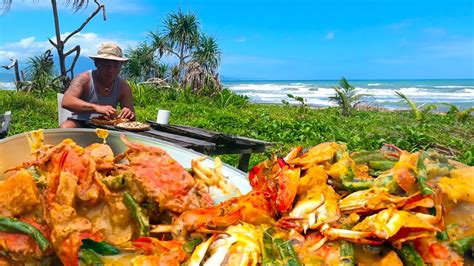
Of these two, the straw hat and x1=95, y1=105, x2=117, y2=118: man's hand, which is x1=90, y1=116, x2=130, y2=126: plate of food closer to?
x1=95, y1=105, x2=117, y2=118: man's hand

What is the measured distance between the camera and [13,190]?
4.25 feet

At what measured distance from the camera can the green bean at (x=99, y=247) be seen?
1.19 metres

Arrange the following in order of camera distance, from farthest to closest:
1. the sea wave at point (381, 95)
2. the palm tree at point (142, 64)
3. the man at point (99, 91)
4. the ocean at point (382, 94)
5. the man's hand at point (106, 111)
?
the sea wave at point (381, 95) → the ocean at point (382, 94) → the palm tree at point (142, 64) → the man at point (99, 91) → the man's hand at point (106, 111)

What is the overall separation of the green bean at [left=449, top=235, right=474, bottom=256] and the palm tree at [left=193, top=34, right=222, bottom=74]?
17.8 meters

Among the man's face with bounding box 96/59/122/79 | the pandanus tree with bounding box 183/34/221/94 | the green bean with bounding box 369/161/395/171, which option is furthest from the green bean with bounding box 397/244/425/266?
the pandanus tree with bounding box 183/34/221/94

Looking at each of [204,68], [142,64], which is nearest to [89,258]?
[204,68]

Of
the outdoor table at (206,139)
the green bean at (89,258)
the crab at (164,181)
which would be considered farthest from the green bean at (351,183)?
the outdoor table at (206,139)

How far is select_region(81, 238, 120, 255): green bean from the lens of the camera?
1194 mm

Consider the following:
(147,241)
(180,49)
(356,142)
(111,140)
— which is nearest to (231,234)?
(147,241)

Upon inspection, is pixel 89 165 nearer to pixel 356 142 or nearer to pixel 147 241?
pixel 147 241

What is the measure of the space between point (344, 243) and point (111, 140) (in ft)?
3.39

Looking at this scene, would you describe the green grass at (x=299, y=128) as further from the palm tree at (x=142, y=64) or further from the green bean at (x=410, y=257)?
the palm tree at (x=142, y=64)

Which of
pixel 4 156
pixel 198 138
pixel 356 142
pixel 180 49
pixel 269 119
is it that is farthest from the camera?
pixel 180 49

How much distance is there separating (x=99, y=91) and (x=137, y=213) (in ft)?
11.3
